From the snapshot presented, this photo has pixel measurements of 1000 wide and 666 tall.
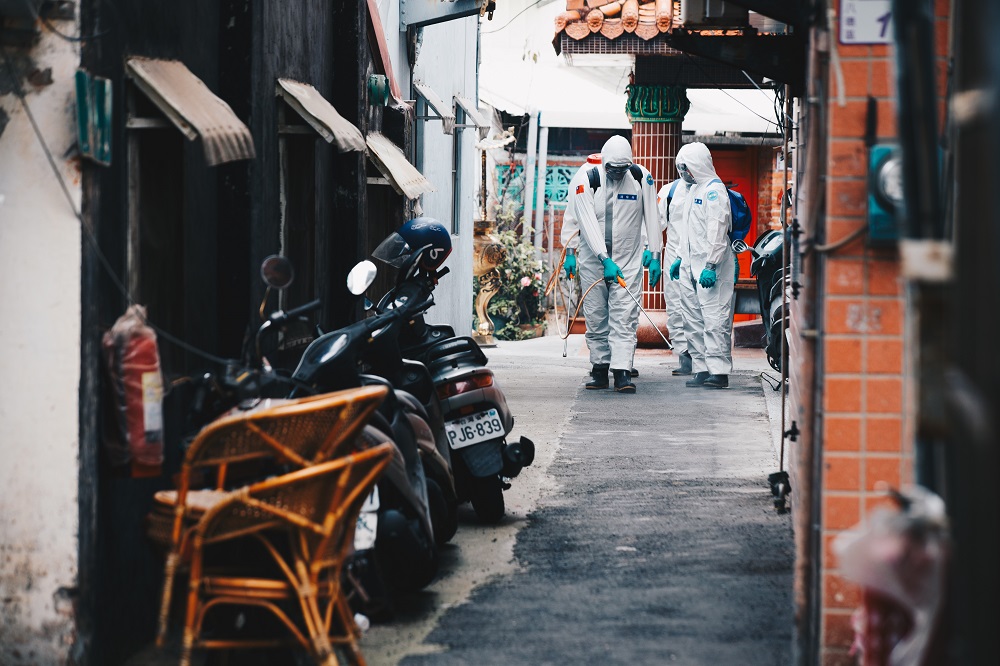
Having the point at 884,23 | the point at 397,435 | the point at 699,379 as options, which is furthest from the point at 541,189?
the point at 884,23

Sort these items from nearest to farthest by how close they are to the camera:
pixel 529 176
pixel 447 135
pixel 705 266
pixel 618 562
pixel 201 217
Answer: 1. pixel 201 217
2. pixel 618 562
3. pixel 705 266
4. pixel 447 135
5. pixel 529 176

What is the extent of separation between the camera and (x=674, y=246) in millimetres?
14711

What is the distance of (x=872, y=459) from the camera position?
408 cm

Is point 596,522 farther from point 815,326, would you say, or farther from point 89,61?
point 89,61

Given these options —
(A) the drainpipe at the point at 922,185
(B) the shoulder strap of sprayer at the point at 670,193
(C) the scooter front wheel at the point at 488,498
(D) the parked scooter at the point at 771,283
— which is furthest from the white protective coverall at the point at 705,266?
(A) the drainpipe at the point at 922,185

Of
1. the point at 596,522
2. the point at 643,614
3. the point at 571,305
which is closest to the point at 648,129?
the point at 571,305

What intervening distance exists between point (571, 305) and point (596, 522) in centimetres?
1389

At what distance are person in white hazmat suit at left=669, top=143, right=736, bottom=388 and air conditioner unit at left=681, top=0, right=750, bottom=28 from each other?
6.18 metres

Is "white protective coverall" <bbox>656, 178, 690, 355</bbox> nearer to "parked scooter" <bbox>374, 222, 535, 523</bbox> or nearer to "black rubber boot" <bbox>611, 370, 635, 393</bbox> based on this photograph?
"black rubber boot" <bbox>611, 370, 635, 393</bbox>

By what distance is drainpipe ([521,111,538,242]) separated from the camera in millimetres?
20562

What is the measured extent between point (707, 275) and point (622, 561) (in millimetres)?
7123

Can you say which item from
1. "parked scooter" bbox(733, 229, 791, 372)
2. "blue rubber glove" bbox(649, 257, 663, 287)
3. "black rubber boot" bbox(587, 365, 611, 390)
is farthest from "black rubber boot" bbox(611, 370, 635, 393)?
"parked scooter" bbox(733, 229, 791, 372)

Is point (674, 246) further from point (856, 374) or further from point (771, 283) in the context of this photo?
point (856, 374)

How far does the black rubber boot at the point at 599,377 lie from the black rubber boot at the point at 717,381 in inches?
39.5
